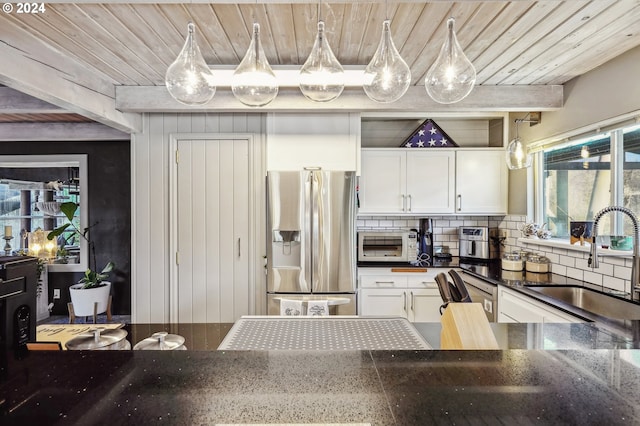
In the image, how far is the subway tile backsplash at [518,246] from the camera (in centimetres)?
212

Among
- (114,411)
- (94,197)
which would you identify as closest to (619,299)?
(114,411)

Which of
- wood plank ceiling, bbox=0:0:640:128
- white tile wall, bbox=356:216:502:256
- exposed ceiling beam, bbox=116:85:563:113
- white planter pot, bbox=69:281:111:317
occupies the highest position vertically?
wood plank ceiling, bbox=0:0:640:128

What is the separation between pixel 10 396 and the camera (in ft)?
1.70

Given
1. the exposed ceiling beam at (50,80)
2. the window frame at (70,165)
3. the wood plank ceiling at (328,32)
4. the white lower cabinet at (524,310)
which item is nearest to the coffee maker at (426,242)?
the white lower cabinet at (524,310)

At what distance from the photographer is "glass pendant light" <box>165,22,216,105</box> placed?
1213mm

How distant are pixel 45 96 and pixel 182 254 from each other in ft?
4.96

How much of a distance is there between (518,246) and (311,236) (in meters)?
2.00

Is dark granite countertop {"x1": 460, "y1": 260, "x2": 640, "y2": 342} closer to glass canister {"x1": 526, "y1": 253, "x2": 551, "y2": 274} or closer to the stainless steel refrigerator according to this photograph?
glass canister {"x1": 526, "y1": 253, "x2": 551, "y2": 274}

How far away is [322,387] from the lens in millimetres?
548

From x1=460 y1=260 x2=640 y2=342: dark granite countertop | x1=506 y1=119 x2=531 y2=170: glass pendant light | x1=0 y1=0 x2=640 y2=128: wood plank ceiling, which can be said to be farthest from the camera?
x1=506 y1=119 x2=531 y2=170: glass pendant light

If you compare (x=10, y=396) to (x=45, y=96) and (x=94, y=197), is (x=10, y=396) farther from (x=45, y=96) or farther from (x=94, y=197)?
(x=94, y=197)

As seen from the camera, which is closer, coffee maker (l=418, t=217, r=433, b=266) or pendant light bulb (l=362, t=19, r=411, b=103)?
pendant light bulb (l=362, t=19, r=411, b=103)

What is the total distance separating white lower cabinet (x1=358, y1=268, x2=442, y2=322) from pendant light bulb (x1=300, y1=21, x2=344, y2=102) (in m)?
2.21

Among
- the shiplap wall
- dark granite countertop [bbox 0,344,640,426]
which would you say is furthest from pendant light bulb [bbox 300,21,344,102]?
the shiplap wall
